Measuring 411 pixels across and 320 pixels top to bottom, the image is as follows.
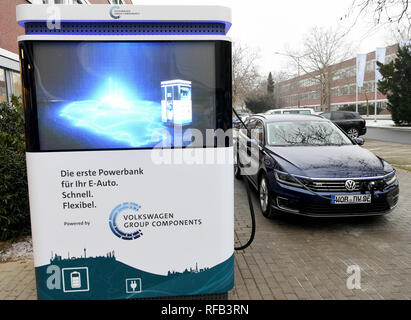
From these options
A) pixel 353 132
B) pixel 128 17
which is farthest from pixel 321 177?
pixel 353 132

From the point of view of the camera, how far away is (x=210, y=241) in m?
2.70

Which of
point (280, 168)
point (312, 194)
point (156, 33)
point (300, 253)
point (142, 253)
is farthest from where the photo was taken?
point (280, 168)

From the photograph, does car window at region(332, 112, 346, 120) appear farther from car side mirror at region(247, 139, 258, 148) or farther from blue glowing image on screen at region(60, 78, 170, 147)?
blue glowing image on screen at region(60, 78, 170, 147)

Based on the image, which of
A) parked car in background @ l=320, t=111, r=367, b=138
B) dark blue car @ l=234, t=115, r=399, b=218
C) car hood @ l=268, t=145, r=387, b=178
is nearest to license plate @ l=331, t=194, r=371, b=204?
dark blue car @ l=234, t=115, r=399, b=218

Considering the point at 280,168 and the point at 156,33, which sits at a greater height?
the point at 156,33

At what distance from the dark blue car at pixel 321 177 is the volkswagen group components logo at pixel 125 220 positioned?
9.12 ft

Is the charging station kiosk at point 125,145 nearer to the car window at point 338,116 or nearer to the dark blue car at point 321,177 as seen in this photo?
the dark blue car at point 321,177

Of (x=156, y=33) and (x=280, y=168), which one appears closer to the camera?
(x=156, y=33)

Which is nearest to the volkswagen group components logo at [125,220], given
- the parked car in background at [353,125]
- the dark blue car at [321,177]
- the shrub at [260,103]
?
the dark blue car at [321,177]

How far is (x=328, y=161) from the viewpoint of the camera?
4969 mm
